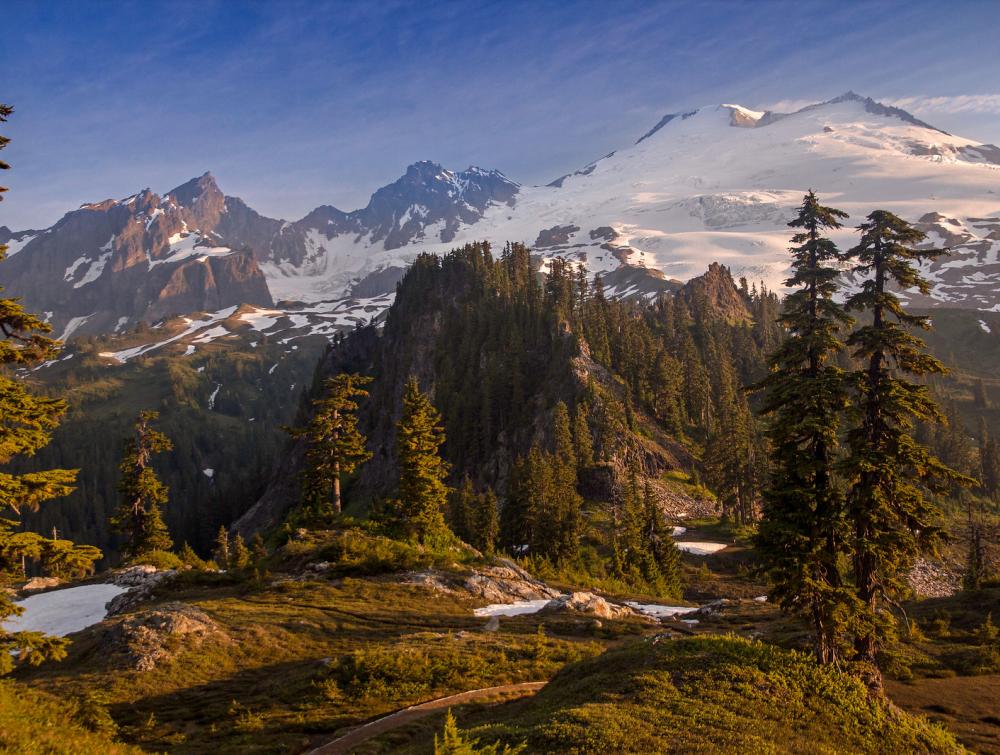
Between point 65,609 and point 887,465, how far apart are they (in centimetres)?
3983

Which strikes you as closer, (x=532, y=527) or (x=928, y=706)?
(x=928, y=706)

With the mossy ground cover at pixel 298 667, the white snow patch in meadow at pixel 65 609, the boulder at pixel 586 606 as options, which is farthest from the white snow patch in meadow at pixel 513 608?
the white snow patch in meadow at pixel 65 609

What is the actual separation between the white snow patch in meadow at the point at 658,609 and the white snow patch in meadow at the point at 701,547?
25.7 m

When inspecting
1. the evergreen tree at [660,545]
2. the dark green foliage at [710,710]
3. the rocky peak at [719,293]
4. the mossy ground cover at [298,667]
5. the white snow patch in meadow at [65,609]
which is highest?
the rocky peak at [719,293]

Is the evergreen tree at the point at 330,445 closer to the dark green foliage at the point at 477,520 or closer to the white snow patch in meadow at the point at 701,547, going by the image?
the dark green foliage at the point at 477,520

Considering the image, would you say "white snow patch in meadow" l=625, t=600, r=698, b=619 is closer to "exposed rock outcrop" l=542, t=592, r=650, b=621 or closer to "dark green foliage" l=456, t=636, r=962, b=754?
"exposed rock outcrop" l=542, t=592, r=650, b=621

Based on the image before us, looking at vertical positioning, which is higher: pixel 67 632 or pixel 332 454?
pixel 332 454

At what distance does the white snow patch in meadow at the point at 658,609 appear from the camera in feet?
128

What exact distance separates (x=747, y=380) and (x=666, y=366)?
1440 inches

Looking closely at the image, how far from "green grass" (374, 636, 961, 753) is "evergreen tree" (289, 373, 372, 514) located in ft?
95.2

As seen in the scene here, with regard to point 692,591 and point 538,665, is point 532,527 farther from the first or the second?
point 538,665

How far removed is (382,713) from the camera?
20.1m

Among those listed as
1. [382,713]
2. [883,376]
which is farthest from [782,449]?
[382,713]

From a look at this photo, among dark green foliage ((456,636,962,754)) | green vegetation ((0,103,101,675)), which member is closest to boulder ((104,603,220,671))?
green vegetation ((0,103,101,675))
